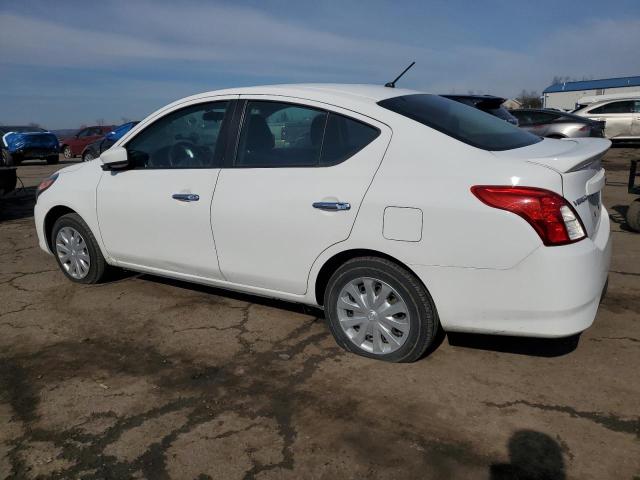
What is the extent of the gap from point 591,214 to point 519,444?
4.23ft

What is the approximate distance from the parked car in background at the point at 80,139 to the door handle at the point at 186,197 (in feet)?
74.4

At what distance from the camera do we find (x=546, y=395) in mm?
2891

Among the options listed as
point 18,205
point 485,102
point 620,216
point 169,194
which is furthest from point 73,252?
point 485,102

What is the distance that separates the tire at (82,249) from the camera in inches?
181

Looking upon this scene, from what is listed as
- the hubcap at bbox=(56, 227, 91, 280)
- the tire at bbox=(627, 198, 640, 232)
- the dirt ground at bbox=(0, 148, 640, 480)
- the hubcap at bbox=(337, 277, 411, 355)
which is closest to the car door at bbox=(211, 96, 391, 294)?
the hubcap at bbox=(337, 277, 411, 355)

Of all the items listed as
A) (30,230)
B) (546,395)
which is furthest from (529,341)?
(30,230)

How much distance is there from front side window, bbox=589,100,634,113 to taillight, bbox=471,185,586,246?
57.6 ft

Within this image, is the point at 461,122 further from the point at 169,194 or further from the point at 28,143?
the point at 28,143

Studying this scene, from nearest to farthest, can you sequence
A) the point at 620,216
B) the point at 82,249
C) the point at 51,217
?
the point at 82,249 < the point at 51,217 < the point at 620,216

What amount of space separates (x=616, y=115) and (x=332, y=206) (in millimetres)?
18002

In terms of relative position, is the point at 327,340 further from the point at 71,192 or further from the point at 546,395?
the point at 71,192

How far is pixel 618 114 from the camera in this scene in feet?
58.4

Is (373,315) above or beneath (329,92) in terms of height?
beneath

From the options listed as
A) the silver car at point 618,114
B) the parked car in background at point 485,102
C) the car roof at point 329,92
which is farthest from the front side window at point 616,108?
the car roof at point 329,92
